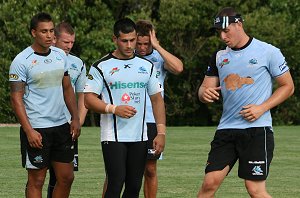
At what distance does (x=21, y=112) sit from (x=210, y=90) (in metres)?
2.01

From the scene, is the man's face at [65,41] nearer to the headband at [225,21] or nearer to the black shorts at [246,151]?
the headband at [225,21]

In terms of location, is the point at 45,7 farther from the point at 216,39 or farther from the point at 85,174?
the point at 85,174

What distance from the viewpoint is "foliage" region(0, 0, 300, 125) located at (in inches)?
1535

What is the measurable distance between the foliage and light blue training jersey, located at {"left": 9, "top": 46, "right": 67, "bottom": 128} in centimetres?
2842

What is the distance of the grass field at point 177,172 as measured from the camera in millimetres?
13586

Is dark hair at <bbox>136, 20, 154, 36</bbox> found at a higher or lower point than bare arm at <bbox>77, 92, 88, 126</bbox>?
higher

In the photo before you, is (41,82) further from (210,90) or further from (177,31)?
(177,31)

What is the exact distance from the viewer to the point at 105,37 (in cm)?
3966

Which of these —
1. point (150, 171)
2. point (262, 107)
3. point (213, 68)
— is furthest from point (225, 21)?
point (150, 171)

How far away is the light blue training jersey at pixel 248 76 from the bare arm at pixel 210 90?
6.7 inches

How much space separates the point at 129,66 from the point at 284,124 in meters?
32.6

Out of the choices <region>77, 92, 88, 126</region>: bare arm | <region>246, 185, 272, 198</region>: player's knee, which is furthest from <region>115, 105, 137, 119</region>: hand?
<region>77, 92, 88, 126</region>: bare arm

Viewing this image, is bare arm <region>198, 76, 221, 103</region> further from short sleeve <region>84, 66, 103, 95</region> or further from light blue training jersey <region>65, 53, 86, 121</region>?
light blue training jersey <region>65, 53, 86, 121</region>

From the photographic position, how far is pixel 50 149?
10219 mm
